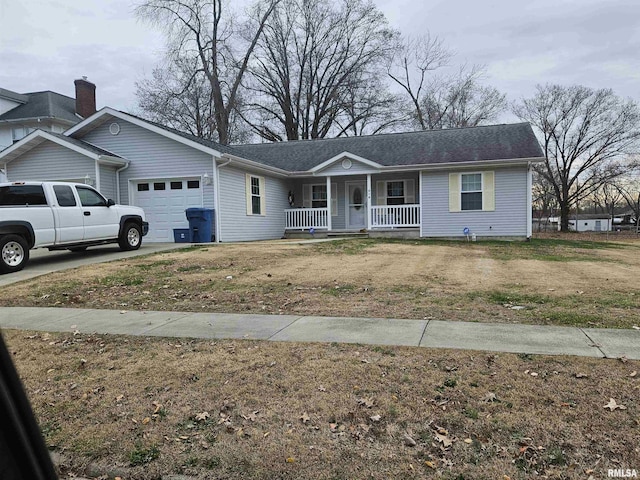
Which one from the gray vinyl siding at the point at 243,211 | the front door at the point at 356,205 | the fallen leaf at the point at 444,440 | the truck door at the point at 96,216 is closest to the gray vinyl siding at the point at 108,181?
the gray vinyl siding at the point at 243,211

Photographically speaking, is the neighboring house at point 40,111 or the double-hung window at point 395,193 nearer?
the double-hung window at point 395,193

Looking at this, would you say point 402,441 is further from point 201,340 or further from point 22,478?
point 201,340

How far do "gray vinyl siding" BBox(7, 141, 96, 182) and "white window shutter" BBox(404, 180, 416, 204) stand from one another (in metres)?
12.3

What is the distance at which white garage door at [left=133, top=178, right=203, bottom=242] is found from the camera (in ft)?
53.2

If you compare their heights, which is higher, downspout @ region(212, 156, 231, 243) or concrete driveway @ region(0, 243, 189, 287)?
downspout @ region(212, 156, 231, 243)

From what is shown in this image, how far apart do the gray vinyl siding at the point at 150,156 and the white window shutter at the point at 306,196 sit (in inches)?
255

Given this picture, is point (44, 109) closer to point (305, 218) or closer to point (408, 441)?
point (305, 218)

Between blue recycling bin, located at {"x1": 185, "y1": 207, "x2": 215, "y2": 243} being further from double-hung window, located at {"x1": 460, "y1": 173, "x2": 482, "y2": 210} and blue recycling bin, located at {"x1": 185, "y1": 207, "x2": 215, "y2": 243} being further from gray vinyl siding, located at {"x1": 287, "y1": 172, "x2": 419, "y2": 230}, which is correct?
double-hung window, located at {"x1": 460, "y1": 173, "x2": 482, "y2": 210}

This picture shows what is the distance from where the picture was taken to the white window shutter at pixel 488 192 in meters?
17.7

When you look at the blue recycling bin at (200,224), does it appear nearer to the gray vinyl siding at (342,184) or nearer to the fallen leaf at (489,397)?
the gray vinyl siding at (342,184)

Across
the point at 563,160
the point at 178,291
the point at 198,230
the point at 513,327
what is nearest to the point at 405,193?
the point at 198,230

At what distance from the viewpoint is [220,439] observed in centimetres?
306

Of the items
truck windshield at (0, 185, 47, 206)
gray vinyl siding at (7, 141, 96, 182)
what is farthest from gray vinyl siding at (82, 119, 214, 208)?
truck windshield at (0, 185, 47, 206)

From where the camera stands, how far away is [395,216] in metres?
19.0
